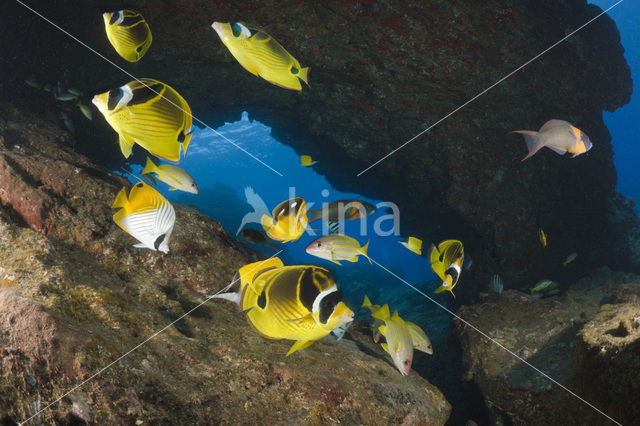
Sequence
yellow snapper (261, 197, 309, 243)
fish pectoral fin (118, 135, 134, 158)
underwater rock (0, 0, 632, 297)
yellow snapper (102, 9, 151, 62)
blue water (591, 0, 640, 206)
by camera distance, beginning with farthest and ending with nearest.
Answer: blue water (591, 0, 640, 206), underwater rock (0, 0, 632, 297), yellow snapper (261, 197, 309, 243), yellow snapper (102, 9, 151, 62), fish pectoral fin (118, 135, 134, 158)

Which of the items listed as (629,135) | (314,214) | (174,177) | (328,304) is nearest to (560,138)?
(314,214)

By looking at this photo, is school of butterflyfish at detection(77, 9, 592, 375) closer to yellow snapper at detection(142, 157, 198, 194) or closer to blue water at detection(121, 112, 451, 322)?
yellow snapper at detection(142, 157, 198, 194)

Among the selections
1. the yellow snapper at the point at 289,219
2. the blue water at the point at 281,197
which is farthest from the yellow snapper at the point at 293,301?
the blue water at the point at 281,197

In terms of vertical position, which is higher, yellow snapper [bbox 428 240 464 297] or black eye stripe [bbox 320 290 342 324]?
black eye stripe [bbox 320 290 342 324]

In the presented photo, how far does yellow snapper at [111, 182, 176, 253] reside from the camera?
195 centimetres

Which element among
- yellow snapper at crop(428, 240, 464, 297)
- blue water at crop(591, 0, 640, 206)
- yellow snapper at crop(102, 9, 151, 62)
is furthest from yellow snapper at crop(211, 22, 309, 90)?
blue water at crop(591, 0, 640, 206)

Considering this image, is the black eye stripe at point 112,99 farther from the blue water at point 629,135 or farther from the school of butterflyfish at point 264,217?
the blue water at point 629,135

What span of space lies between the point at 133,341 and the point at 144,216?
819mm

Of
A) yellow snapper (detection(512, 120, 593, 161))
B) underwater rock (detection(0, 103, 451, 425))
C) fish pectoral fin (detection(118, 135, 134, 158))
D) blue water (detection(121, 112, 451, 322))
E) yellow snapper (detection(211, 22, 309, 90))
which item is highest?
yellow snapper (detection(512, 120, 593, 161))

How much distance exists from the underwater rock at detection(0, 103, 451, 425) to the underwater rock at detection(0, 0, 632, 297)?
389cm

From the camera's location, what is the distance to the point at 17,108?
521cm

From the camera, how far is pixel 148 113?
162 centimetres

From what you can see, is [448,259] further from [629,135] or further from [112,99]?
[629,135]

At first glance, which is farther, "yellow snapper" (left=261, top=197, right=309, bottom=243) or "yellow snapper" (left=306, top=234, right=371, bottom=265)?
"yellow snapper" (left=306, top=234, right=371, bottom=265)
